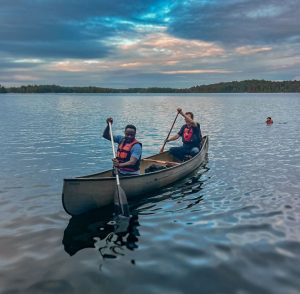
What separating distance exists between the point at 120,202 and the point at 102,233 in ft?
4.04

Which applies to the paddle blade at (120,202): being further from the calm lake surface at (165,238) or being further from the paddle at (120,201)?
the calm lake surface at (165,238)

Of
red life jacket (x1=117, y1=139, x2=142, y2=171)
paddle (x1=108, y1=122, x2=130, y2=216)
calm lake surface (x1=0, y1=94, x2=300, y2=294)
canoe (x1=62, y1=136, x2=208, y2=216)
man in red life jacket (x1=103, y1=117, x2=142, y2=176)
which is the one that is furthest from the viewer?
red life jacket (x1=117, y1=139, x2=142, y2=171)

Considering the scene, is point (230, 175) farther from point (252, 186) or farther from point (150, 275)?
point (150, 275)

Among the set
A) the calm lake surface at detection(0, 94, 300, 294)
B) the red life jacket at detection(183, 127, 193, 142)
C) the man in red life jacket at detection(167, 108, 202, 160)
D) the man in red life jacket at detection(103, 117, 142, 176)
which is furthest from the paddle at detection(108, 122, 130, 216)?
the red life jacket at detection(183, 127, 193, 142)

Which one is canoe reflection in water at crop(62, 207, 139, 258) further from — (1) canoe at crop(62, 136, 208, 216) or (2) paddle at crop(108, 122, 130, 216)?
(1) canoe at crop(62, 136, 208, 216)

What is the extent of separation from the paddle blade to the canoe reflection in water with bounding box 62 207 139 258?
200 mm

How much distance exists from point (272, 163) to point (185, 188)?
687 cm

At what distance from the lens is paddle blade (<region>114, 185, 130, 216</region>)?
10750mm

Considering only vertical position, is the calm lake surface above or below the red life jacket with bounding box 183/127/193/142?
below

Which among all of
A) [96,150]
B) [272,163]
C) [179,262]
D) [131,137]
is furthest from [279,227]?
[96,150]

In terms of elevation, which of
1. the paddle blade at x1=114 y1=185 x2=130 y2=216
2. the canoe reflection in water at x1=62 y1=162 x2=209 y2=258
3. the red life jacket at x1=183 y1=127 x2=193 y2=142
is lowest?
the canoe reflection in water at x1=62 y1=162 x2=209 y2=258

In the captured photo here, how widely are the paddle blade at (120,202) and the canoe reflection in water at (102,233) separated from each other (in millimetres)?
200

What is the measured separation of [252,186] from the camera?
14438 millimetres

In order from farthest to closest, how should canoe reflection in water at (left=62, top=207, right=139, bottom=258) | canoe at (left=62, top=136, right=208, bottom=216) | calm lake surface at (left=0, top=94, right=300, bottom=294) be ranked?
1. canoe at (left=62, top=136, right=208, bottom=216)
2. canoe reflection in water at (left=62, top=207, right=139, bottom=258)
3. calm lake surface at (left=0, top=94, right=300, bottom=294)
